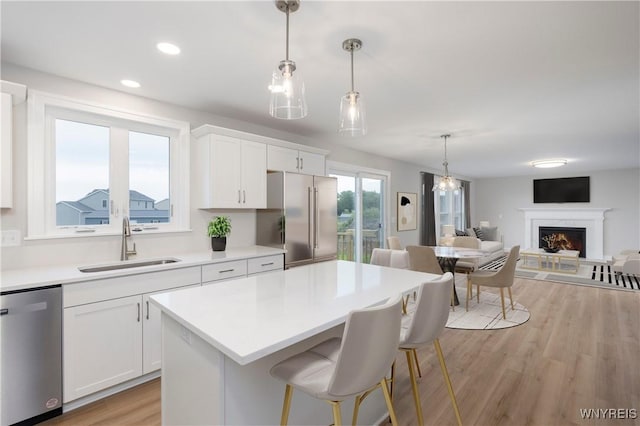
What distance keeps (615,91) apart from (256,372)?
3836 millimetres

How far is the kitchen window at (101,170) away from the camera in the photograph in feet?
7.98

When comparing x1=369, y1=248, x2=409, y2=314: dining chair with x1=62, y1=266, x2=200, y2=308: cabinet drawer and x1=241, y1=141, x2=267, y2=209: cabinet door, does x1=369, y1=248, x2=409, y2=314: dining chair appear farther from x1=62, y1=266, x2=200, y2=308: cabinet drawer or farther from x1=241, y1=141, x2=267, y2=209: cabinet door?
x1=62, y1=266, x2=200, y2=308: cabinet drawer

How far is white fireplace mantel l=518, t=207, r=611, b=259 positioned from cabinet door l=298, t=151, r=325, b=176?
8490mm

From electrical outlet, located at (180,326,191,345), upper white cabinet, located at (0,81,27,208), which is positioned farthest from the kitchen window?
electrical outlet, located at (180,326,191,345)

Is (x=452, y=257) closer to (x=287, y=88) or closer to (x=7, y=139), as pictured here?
(x=287, y=88)

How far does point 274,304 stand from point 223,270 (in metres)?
1.50

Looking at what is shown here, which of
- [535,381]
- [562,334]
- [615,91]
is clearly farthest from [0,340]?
[615,91]

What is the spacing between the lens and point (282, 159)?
3760 millimetres

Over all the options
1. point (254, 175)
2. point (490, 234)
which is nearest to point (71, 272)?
point (254, 175)

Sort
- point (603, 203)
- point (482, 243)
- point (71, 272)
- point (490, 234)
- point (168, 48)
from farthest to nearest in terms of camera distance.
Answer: point (490, 234) → point (603, 203) → point (482, 243) → point (71, 272) → point (168, 48)

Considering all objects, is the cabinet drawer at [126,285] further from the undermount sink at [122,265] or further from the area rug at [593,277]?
the area rug at [593,277]

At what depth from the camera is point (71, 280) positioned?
6.68ft

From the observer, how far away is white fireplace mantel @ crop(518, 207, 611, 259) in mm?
8500

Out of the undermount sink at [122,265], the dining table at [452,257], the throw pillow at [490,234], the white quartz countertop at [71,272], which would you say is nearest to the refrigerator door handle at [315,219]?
the white quartz countertop at [71,272]
